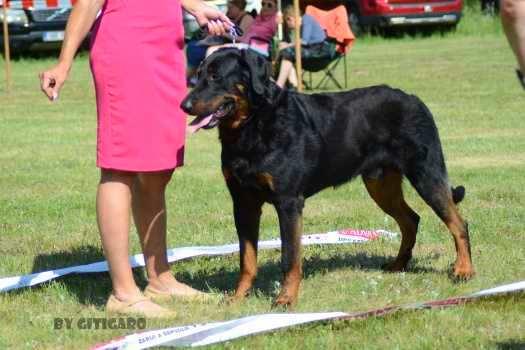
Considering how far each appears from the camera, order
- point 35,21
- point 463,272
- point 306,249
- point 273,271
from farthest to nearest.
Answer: point 35,21, point 306,249, point 273,271, point 463,272

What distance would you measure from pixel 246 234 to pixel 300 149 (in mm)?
505

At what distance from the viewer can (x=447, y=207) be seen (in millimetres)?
5504

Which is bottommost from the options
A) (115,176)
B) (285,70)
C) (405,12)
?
(405,12)

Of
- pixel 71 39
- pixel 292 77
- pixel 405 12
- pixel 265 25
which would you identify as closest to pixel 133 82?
pixel 71 39

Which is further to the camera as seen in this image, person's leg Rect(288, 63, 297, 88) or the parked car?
the parked car

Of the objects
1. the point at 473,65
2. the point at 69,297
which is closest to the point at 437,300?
the point at 69,297

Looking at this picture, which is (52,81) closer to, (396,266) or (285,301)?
(285,301)

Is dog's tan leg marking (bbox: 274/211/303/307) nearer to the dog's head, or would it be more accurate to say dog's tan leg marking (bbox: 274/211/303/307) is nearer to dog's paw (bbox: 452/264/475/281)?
the dog's head

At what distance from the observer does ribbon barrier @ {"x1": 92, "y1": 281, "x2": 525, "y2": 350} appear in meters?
4.09

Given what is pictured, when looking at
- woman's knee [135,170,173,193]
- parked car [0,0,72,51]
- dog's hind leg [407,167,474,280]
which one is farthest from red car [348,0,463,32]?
woman's knee [135,170,173,193]

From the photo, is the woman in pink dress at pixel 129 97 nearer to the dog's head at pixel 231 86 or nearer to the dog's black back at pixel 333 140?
the dog's head at pixel 231 86

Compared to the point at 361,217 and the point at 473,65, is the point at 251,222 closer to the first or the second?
the point at 361,217

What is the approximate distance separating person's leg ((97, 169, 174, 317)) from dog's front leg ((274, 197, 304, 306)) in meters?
0.57

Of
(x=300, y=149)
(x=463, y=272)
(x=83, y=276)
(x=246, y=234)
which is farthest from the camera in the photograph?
(x=83, y=276)
